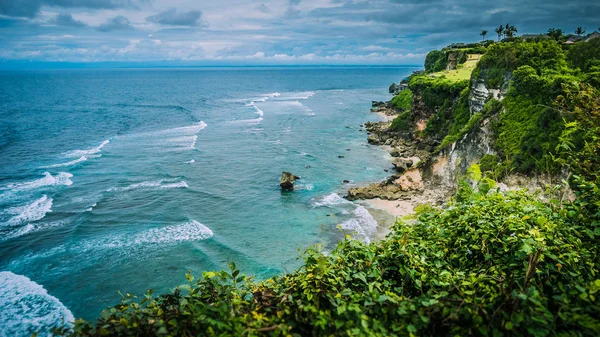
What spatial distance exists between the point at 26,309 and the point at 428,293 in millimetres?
24339

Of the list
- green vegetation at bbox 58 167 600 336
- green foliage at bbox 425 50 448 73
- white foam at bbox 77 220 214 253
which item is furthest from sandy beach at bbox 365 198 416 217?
green foliage at bbox 425 50 448 73

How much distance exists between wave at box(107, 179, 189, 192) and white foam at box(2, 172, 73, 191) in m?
6.41

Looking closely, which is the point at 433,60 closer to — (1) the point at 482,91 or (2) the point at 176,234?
(1) the point at 482,91

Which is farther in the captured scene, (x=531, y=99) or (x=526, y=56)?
(x=526, y=56)

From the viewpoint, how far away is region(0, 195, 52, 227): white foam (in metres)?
31.4

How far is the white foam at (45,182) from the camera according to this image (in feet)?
129

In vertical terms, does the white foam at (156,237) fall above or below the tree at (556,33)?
below

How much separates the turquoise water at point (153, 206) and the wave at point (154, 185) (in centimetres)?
21

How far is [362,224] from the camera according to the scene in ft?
103

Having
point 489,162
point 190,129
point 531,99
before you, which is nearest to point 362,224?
point 489,162

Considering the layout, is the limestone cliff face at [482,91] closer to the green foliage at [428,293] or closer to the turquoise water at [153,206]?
the turquoise water at [153,206]

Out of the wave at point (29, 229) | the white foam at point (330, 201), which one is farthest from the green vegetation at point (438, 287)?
the wave at point (29, 229)

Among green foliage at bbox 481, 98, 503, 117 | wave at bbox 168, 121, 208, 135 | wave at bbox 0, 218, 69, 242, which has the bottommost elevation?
wave at bbox 0, 218, 69, 242

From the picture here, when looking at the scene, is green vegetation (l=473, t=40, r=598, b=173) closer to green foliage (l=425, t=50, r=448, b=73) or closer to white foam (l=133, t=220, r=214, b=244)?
white foam (l=133, t=220, r=214, b=244)
